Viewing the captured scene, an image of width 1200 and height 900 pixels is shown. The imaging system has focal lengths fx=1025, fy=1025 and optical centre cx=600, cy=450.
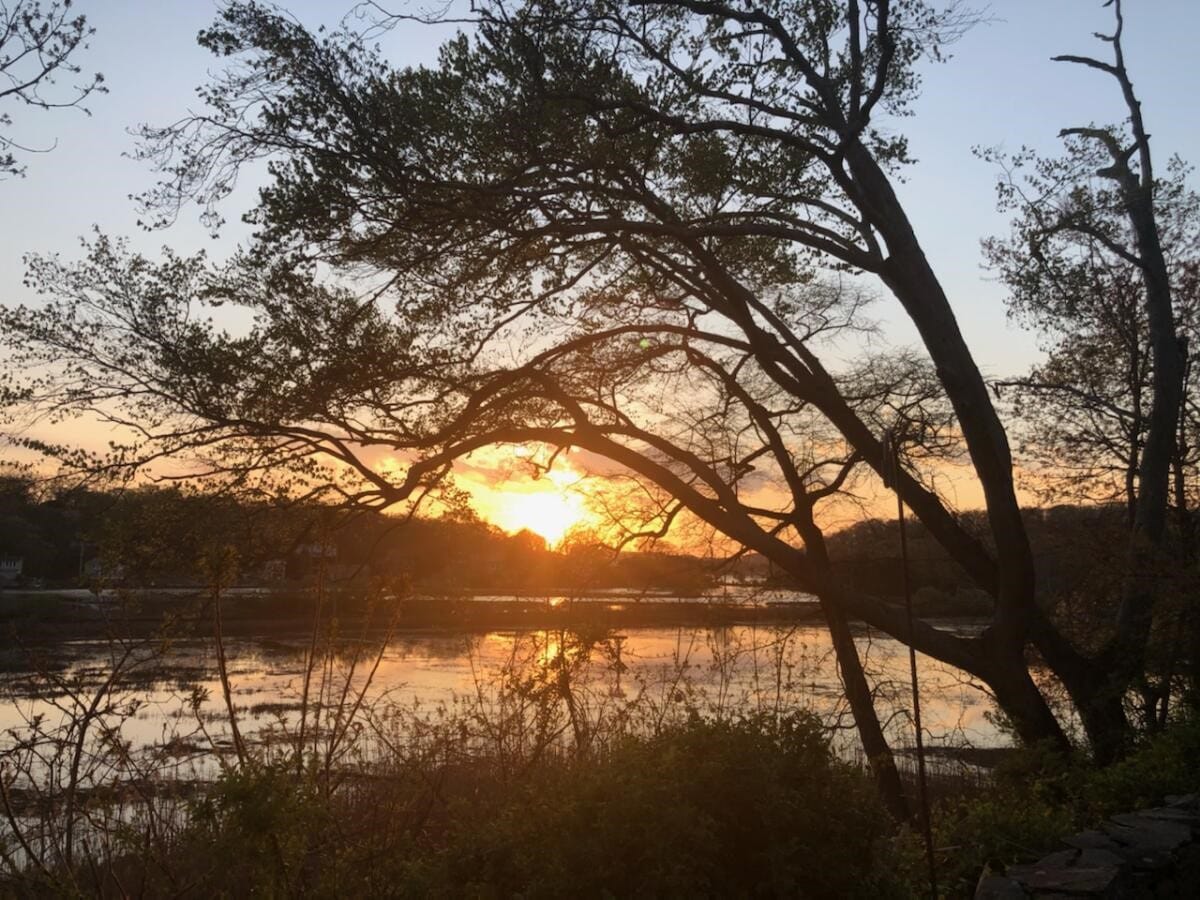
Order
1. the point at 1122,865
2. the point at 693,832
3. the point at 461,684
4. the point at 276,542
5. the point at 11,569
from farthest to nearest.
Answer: the point at 11,569 < the point at 461,684 < the point at 276,542 < the point at 1122,865 < the point at 693,832

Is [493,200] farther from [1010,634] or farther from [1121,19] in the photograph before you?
[1121,19]

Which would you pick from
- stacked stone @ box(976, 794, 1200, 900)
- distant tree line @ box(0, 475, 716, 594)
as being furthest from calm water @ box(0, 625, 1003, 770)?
stacked stone @ box(976, 794, 1200, 900)

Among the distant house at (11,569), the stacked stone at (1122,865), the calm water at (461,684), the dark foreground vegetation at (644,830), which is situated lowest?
the calm water at (461,684)

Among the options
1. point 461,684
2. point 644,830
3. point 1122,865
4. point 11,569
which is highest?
point 11,569

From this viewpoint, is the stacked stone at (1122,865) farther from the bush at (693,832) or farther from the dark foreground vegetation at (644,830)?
the bush at (693,832)

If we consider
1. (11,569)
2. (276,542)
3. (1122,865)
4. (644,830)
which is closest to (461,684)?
(276,542)

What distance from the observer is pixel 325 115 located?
7715 millimetres

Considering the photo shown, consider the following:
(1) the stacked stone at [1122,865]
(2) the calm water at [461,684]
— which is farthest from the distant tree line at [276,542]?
(1) the stacked stone at [1122,865]

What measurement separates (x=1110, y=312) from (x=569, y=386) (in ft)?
21.2

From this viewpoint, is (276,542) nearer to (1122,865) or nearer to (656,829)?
(656,829)

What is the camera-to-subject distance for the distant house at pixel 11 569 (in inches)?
1430

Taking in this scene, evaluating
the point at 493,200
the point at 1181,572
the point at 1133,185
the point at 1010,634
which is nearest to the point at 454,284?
the point at 493,200

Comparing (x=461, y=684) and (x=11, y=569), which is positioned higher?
(x=11, y=569)

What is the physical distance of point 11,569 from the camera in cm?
4159
